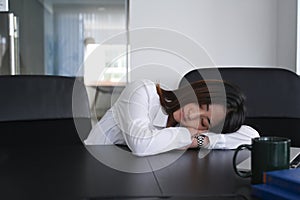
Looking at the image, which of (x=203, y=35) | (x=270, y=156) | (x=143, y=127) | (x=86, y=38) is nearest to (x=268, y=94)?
(x=203, y=35)

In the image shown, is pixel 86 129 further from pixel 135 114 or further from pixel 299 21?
pixel 299 21

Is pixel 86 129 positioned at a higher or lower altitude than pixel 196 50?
lower

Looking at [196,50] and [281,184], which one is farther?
[196,50]

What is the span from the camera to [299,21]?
288cm

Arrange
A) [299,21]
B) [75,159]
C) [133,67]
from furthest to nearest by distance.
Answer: [133,67] → [299,21] → [75,159]

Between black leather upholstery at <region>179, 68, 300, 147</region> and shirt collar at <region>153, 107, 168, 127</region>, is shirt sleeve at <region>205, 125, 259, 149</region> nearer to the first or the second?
shirt collar at <region>153, 107, 168, 127</region>

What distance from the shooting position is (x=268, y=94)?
2381 millimetres

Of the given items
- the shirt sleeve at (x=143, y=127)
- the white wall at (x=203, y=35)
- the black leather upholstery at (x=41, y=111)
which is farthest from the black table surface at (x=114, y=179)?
the white wall at (x=203, y=35)

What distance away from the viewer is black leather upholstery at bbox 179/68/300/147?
231cm

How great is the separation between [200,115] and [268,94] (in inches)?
44.8

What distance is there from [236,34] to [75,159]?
2391 millimetres

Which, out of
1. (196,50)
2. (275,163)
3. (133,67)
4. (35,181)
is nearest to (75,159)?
(35,181)

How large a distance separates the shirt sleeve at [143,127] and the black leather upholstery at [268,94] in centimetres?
101

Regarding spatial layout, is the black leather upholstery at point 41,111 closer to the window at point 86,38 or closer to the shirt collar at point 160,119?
the shirt collar at point 160,119
